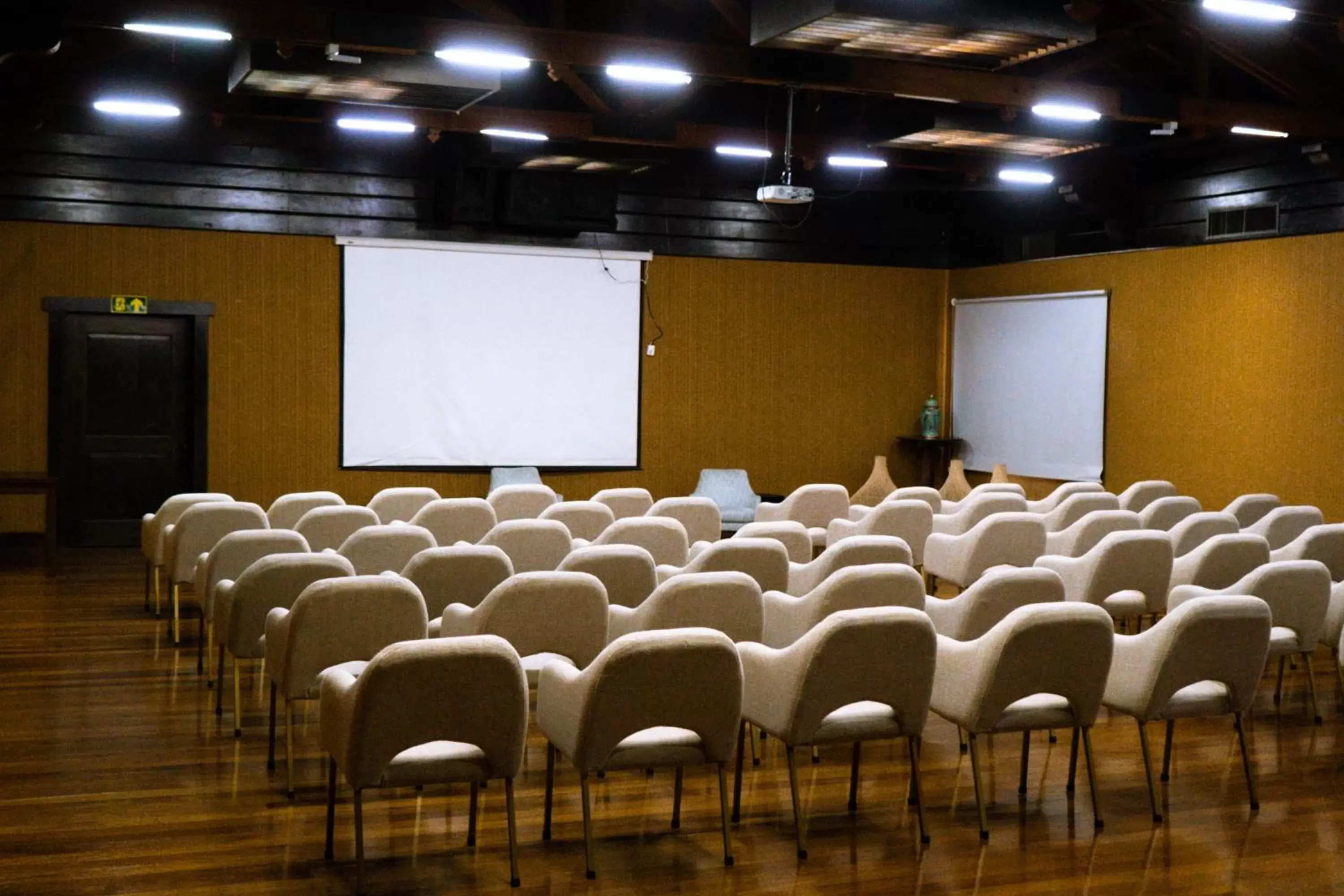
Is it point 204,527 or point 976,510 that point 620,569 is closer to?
point 204,527

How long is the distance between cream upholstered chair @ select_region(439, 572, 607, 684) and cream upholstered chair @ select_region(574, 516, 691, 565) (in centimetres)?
208

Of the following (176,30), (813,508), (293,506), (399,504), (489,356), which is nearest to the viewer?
(176,30)

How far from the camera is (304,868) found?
471 centimetres

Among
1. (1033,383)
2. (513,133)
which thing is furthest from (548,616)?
(1033,383)

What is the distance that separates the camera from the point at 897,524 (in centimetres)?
941

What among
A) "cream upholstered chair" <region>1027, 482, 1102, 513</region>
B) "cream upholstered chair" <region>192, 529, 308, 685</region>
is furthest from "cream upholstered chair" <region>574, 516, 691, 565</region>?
"cream upholstered chair" <region>1027, 482, 1102, 513</region>

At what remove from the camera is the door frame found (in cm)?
1271

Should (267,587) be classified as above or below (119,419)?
below

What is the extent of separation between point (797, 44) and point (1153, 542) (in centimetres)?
324

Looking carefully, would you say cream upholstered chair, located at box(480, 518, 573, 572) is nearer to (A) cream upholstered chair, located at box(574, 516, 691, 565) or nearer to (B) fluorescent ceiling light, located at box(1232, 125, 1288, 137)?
(A) cream upholstered chair, located at box(574, 516, 691, 565)

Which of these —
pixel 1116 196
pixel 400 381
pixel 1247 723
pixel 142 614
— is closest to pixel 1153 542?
pixel 1247 723

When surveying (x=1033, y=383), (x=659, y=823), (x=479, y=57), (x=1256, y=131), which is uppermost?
(x=1256, y=131)

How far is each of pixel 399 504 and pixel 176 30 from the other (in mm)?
3368

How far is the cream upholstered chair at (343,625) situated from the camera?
517 cm
